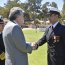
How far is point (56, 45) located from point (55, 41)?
85 millimetres

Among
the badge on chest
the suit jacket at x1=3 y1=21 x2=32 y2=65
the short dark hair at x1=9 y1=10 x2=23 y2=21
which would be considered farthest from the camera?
the badge on chest

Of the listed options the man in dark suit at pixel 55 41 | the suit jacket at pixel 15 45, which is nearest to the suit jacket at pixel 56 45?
the man in dark suit at pixel 55 41

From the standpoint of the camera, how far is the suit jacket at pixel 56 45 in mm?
6371

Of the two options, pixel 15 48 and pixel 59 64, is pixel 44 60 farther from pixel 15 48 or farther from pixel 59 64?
pixel 15 48

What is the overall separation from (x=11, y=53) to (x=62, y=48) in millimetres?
1452

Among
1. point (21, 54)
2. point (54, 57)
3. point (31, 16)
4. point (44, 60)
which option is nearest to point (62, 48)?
point (54, 57)

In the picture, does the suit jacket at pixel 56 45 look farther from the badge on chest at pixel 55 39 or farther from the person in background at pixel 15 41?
the person in background at pixel 15 41

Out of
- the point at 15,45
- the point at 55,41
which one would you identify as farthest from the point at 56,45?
the point at 15,45

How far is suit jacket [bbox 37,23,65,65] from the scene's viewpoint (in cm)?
637

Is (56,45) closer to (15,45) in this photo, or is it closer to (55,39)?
(55,39)

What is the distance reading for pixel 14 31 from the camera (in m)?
5.15

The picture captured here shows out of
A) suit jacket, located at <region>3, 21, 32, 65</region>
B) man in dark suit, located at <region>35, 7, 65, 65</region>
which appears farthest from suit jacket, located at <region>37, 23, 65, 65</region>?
suit jacket, located at <region>3, 21, 32, 65</region>

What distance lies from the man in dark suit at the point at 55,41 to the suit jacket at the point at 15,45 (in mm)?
1150

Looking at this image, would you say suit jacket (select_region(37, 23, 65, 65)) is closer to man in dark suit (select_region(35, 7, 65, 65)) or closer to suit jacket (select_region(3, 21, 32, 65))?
man in dark suit (select_region(35, 7, 65, 65))
